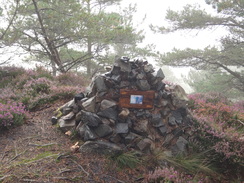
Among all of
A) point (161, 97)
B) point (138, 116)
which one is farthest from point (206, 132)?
point (138, 116)

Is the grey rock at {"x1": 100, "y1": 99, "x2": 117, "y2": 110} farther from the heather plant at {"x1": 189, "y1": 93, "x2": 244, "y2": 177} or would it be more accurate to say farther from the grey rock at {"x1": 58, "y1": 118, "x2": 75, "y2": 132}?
the heather plant at {"x1": 189, "y1": 93, "x2": 244, "y2": 177}

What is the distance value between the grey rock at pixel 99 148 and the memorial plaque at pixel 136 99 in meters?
1.13

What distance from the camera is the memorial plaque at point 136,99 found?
4.61m

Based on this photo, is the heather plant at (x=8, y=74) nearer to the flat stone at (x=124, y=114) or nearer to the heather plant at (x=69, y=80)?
the heather plant at (x=69, y=80)

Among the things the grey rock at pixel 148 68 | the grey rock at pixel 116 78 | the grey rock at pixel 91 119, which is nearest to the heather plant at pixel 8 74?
the grey rock at pixel 91 119

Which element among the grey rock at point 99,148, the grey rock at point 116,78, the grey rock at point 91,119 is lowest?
the grey rock at point 99,148

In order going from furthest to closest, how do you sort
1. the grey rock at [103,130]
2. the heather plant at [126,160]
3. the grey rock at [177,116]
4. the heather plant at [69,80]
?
the heather plant at [69,80] → the grey rock at [177,116] → the grey rock at [103,130] → the heather plant at [126,160]

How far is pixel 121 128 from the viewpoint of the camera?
4.39 metres

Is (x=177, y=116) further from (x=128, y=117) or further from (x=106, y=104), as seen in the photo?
(x=106, y=104)

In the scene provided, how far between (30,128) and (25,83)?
3.63m

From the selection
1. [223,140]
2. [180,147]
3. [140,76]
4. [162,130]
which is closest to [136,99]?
[140,76]

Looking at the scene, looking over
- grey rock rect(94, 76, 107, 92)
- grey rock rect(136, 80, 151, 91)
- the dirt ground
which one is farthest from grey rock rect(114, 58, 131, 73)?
the dirt ground

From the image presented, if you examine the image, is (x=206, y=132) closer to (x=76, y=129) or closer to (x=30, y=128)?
(x=76, y=129)

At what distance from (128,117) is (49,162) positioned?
2.15 meters
